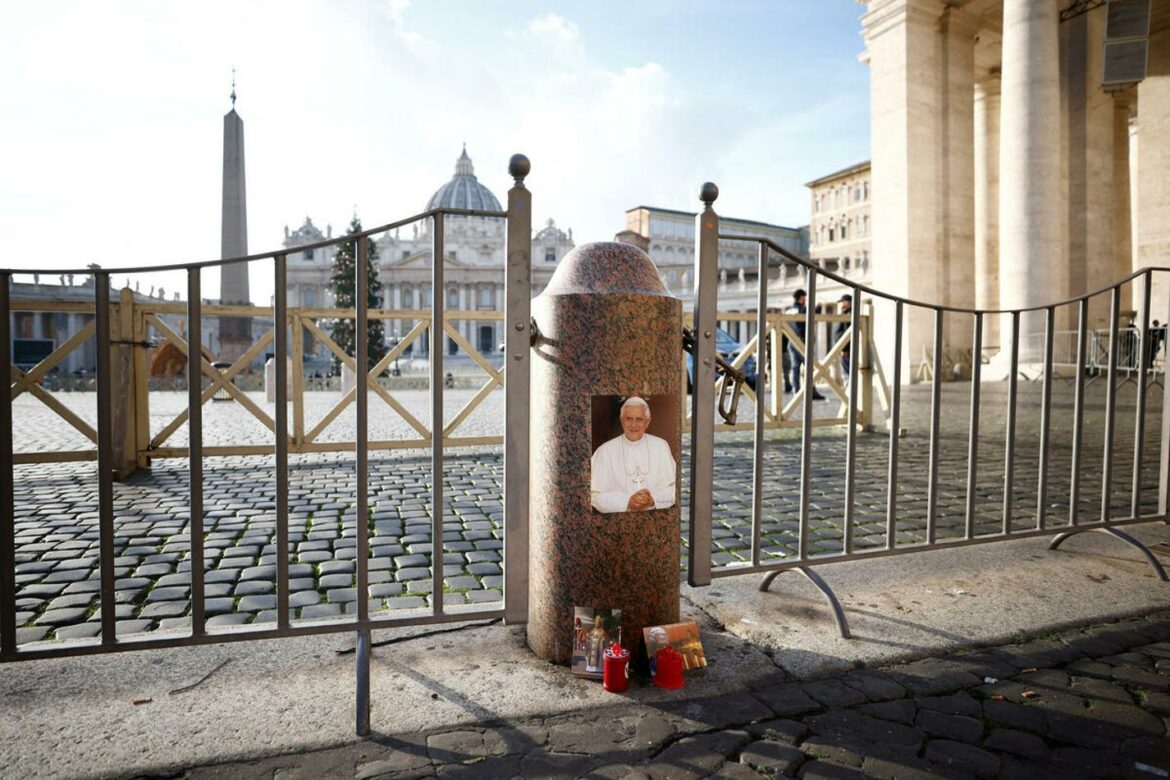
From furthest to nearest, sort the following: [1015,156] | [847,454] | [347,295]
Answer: [347,295] < [1015,156] < [847,454]

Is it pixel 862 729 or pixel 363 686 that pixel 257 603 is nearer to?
pixel 363 686

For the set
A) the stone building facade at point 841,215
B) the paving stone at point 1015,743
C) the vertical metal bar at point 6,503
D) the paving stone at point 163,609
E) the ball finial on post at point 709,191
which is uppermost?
the stone building facade at point 841,215

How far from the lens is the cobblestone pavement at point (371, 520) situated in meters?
3.17

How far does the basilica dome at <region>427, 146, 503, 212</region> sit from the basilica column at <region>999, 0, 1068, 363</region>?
3700 inches

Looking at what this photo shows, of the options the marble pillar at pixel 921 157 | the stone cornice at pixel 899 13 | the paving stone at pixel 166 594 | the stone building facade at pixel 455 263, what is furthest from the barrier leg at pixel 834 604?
the stone building facade at pixel 455 263

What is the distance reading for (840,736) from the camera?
2.07 metres

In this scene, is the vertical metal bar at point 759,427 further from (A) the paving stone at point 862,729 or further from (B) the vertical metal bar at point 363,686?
(B) the vertical metal bar at point 363,686

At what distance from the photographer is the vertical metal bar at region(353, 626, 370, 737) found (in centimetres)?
208

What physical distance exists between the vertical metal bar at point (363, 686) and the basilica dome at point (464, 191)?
107m

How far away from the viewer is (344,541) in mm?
4105

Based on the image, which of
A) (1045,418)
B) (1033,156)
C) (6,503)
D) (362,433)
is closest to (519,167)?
(362,433)

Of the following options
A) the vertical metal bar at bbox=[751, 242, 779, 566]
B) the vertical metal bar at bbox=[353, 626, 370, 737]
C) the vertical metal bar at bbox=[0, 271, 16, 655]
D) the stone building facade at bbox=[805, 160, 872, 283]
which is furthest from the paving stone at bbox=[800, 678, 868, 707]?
the stone building facade at bbox=[805, 160, 872, 283]

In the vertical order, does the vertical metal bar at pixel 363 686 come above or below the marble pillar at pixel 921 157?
below

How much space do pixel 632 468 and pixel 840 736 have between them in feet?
3.19
